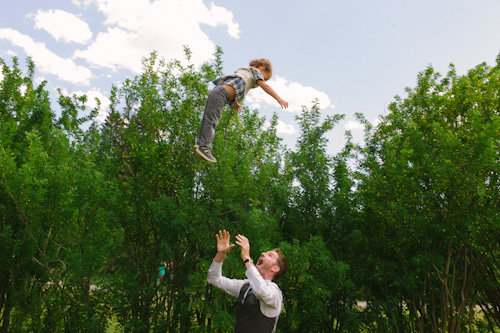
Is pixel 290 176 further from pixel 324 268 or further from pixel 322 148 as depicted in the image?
pixel 324 268

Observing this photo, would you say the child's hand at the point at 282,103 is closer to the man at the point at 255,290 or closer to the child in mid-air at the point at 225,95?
the child in mid-air at the point at 225,95

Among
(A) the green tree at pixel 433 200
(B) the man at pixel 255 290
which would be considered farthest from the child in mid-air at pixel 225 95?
(A) the green tree at pixel 433 200

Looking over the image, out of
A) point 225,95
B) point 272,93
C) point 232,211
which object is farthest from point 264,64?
point 232,211

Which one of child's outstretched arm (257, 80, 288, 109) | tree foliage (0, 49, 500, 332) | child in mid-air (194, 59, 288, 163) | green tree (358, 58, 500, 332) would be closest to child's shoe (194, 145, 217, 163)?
child in mid-air (194, 59, 288, 163)

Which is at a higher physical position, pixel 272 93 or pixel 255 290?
pixel 272 93

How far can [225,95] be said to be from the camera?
3.51 m

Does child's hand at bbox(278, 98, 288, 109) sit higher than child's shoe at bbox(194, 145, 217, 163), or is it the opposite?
child's hand at bbox(278, 98, 288, 109)

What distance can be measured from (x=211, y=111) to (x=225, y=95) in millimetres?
218

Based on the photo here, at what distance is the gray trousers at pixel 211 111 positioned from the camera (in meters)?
3.50

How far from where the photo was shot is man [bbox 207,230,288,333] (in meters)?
2.40

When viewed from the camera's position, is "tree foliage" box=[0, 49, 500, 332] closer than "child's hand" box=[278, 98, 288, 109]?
No

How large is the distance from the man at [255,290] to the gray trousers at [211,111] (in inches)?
49.5

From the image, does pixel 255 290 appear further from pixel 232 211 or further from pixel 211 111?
pixel 232 211

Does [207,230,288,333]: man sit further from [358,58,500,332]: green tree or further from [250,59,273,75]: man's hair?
[358,58,500,332]: green tree
